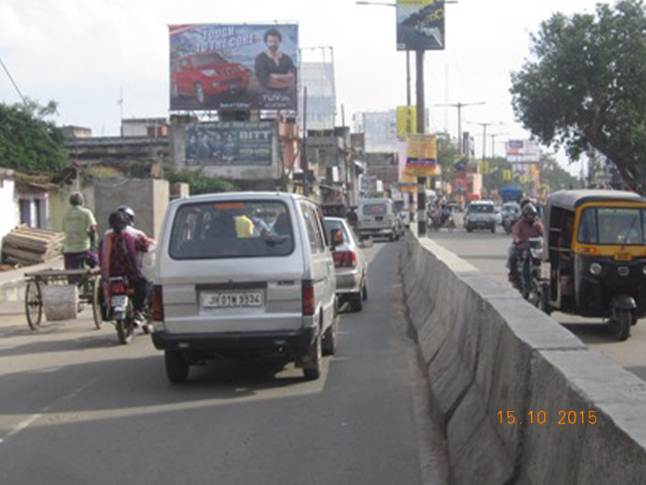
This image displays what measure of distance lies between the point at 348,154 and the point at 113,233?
7460cm

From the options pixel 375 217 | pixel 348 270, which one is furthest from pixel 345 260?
pixel 375 217

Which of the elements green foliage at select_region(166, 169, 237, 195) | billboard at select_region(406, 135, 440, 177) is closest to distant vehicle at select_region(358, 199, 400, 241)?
green foliage at select_region(166, 169, 237, 195)

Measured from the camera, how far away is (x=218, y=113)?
5681 cm

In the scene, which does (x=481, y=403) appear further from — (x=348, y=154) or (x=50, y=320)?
(x=348, y=154)

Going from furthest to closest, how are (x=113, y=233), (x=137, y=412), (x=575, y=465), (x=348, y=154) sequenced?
(x=348, y=154)
(x=113, y=233)
(x=137, y=412)
(x=575, y=465)

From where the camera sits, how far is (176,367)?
30.8 feet

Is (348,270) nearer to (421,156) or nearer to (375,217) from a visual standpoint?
(421,156)

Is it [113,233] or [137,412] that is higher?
[113,233]

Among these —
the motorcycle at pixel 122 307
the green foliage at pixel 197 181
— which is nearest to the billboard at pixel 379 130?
the green foliage at pixel 197 181

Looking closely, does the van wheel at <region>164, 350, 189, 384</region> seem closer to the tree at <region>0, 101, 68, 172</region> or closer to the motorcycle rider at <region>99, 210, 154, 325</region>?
the motorcycle rider at <region>99, 210, 154, 325</region>

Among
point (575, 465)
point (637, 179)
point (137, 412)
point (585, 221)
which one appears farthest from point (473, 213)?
point (575, 465)

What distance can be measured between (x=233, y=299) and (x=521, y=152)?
14343 cm

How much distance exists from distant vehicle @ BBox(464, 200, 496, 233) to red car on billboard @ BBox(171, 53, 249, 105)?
1533 centimetres
